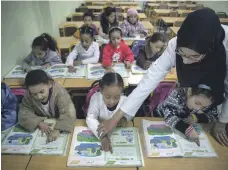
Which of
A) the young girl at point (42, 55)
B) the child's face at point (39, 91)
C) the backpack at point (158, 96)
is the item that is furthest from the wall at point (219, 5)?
the child's face at point (39, 91)

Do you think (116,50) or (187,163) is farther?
(116,50)

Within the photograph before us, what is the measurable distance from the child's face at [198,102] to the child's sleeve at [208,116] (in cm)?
12

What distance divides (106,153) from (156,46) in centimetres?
161

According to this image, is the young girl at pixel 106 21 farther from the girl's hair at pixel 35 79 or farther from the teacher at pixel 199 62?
the teacher at pixel 199 62

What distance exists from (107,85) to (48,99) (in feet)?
1.48

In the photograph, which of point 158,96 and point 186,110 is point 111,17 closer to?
point 158,96

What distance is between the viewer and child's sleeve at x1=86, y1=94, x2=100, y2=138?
123 cm

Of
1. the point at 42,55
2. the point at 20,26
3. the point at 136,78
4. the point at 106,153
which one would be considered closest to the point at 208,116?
the point at 106,153

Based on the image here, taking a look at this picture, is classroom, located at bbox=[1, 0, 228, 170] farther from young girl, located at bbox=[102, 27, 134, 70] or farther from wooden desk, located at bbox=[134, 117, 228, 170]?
young girl, located at bbox=[102, 27, 134, 70]

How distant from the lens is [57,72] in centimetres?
216

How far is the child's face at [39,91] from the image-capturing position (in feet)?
4.46

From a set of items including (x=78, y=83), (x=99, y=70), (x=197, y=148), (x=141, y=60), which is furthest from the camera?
(x=141, y=60)

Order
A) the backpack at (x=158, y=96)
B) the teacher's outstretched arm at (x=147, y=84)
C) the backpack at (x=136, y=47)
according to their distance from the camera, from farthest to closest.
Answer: the backpack at (x=136, y=47) → the backpack at (x=158, y=96) → the teacher's outstretched arm at (x=147, y=84)

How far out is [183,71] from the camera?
1.08 meters
